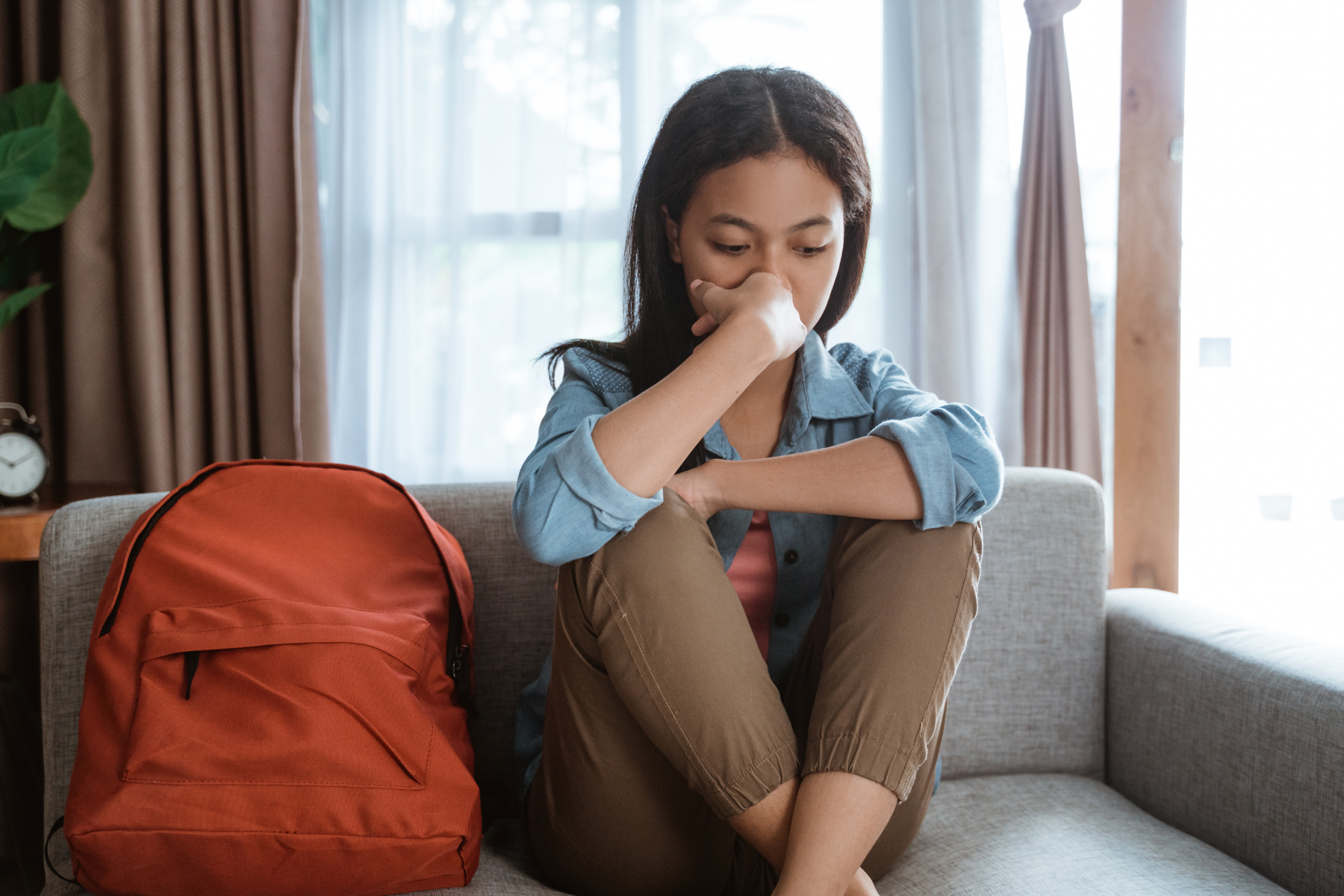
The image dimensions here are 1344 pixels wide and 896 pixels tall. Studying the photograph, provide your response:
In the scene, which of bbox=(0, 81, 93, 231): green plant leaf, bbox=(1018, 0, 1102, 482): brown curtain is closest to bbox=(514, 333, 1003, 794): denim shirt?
bbox=(1018, 0, 1102, 482): brown curtain

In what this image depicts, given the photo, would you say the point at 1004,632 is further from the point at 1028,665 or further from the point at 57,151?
the point at 57,151

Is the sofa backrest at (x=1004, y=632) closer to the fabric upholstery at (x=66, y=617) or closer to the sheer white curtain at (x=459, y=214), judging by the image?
the fabric upholstery at (x=66, y=617)

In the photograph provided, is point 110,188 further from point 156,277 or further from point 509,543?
point 509,543

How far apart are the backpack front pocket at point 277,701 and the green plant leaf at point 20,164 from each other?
3.45ft

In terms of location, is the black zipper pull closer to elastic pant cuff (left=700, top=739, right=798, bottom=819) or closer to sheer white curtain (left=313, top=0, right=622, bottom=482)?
elastic pant cuff (left=700, top=739, right=798, bottom=819)

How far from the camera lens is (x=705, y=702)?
0.72 metres

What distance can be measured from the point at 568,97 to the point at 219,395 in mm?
1012

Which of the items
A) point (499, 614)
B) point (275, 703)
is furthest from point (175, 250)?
point (275, 703)

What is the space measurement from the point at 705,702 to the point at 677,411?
0.26 meters

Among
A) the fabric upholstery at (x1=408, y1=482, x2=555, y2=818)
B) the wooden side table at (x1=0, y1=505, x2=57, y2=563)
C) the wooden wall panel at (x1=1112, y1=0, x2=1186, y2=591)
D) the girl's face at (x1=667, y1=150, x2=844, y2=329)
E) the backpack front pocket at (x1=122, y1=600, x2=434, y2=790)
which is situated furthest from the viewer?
the wooden wall panel at (x1=1112, y1=0, x2=1186, y2=591)

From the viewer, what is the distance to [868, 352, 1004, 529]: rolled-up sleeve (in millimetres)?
822

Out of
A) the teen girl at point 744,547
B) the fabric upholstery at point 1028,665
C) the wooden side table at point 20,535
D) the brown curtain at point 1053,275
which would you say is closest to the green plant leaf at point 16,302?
the wooden side table at point 20,535

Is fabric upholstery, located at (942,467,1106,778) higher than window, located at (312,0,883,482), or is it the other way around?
window, located at (312,0,883,482)

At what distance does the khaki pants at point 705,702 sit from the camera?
0.72 m
